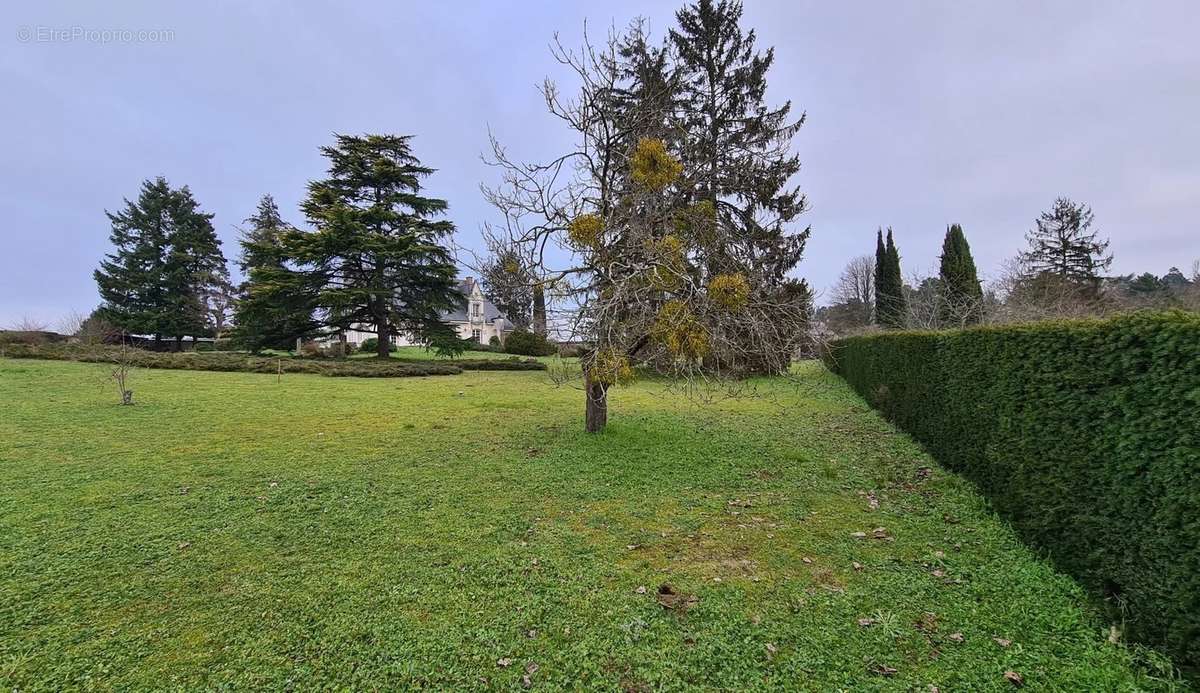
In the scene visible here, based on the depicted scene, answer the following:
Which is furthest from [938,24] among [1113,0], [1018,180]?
[1018,180]

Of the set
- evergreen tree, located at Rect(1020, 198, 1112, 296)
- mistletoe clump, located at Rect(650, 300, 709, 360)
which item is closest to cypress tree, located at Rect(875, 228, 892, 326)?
evergreen tree, located at Rect(1020, 198, 1112, 296)

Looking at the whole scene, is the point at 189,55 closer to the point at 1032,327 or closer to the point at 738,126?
the point at 1032,327

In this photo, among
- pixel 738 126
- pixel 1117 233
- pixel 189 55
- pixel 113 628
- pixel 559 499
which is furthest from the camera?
pixel 1117 233

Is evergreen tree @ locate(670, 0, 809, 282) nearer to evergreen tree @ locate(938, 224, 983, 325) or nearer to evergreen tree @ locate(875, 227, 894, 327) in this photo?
→ evergreen tree @ locate(938, 224, 983, 325)

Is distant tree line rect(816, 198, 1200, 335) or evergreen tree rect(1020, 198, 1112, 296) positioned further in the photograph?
evergreen tree rect(1020, 198, 1112, 296)

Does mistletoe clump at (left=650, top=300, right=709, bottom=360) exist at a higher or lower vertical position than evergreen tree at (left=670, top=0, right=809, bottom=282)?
lower

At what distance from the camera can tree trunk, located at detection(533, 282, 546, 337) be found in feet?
19.4

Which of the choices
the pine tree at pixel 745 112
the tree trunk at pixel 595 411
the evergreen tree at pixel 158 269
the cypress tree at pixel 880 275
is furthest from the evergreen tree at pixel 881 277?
the evergreen tree at pixel 158 269

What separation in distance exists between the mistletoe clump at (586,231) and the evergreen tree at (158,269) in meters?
33.4

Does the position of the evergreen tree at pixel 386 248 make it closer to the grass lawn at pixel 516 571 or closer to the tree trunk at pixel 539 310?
the grass lawn at pixel 516 571

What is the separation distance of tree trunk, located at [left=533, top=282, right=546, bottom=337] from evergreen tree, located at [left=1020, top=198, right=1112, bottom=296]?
3063 cm

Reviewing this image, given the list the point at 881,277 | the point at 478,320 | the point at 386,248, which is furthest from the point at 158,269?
the point at 881,277

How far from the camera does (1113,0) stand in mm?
6844

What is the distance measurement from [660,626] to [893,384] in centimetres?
738
